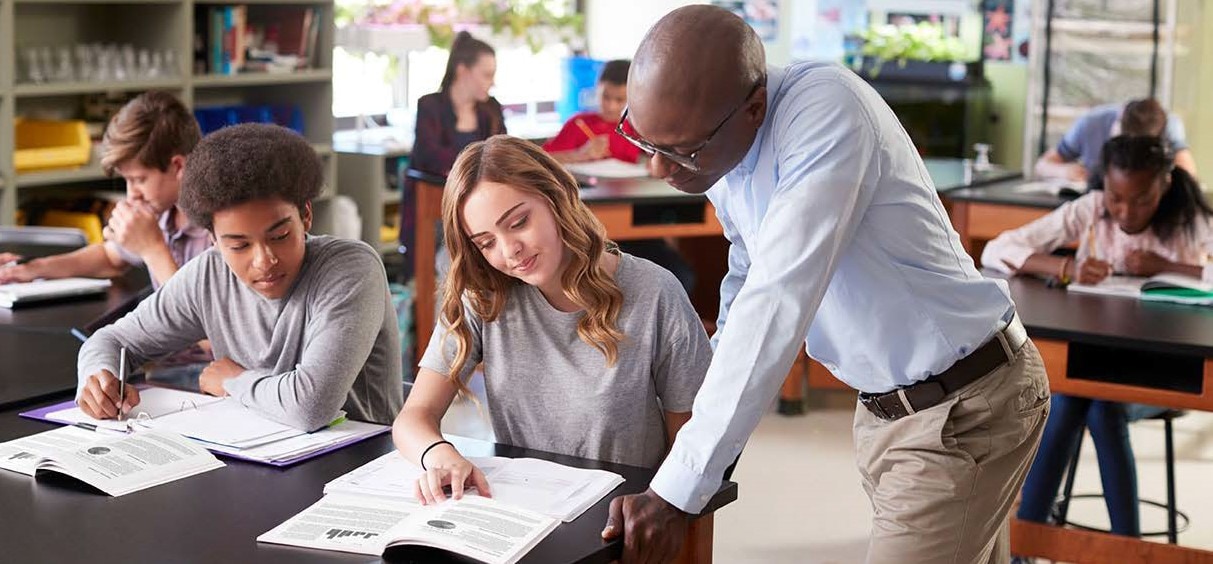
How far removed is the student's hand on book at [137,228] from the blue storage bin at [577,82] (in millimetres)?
4353

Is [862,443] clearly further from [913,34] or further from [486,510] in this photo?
[913,34]

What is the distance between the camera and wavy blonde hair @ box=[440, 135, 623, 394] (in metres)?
2.09

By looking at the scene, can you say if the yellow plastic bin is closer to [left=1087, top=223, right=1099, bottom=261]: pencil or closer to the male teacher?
[left=1087, top=223, right=1099, bottom=261]: pencil

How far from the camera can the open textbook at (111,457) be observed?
6.22ft

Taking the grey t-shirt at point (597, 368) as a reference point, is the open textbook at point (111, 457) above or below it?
A: below

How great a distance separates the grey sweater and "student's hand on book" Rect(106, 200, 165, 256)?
605 mm

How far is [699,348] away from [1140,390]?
1232 millimetres

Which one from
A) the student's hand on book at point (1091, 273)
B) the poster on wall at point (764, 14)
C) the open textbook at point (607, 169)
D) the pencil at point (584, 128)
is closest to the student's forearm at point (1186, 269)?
the student's hand on book at point (1091, 273)

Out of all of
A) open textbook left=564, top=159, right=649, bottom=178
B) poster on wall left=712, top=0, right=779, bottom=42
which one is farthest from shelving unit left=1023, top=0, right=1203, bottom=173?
open textbook left=564, top=159, right=649, bottom=178

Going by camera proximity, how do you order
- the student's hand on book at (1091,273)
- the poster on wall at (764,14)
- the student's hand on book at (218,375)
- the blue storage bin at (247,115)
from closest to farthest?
1. the student's hand on book at (218,375)
2. the student's hand on book at (1091,273)
3. the blue storage bin at (247,115)
4. the poster on wall at (764,14)

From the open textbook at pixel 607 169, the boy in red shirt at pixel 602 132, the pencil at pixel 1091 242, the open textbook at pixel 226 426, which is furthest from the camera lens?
the boy in red shirt at pixel 602 132

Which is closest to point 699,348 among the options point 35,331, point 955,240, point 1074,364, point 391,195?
point 955,240

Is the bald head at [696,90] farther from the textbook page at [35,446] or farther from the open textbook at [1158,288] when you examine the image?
the open textbook at [1158,288]

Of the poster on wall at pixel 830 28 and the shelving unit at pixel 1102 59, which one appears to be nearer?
the shelving unit at pixel 1102 59
